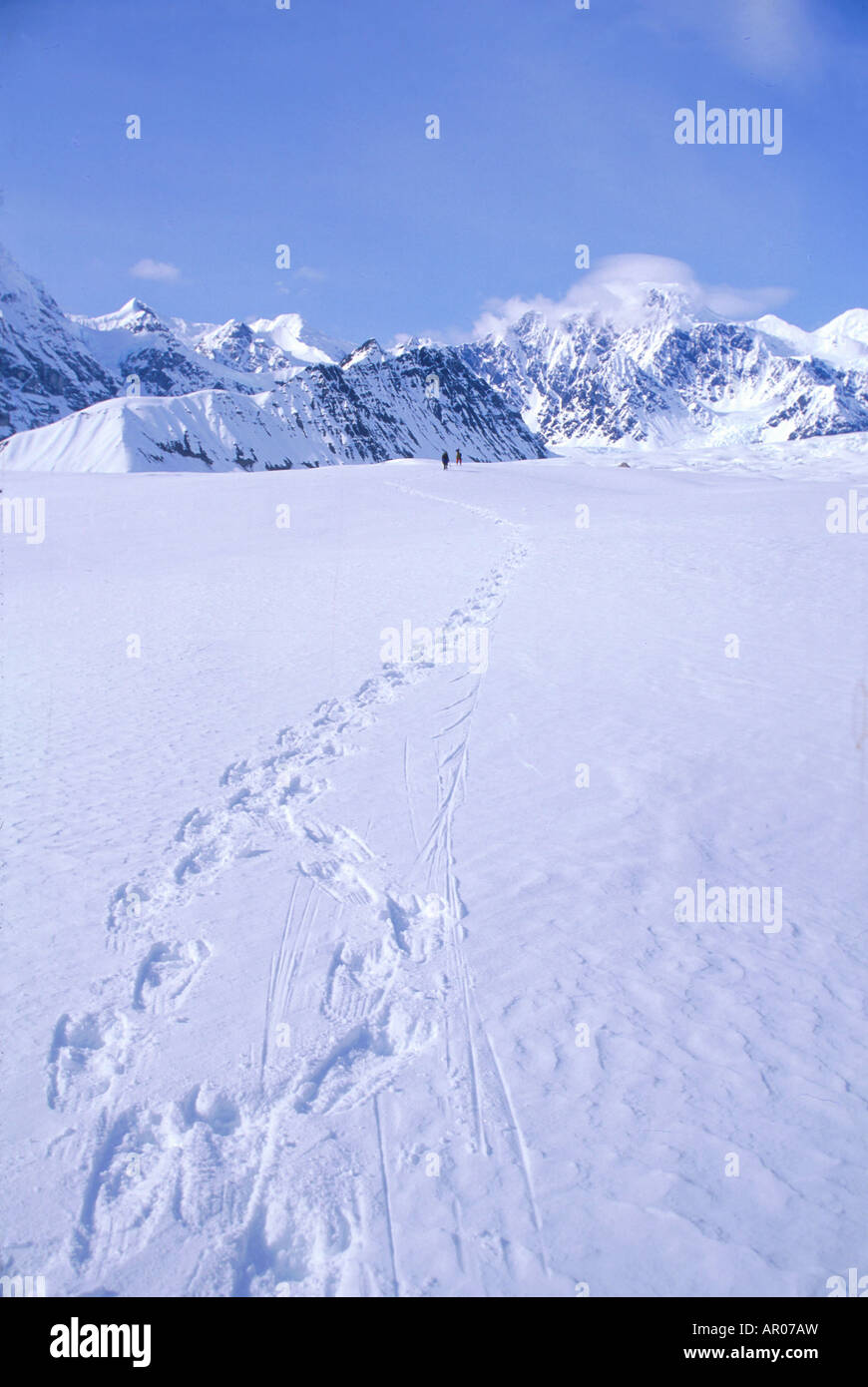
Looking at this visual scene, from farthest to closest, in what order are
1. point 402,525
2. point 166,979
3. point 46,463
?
point 46,463 < point 402,525 < point 166,979

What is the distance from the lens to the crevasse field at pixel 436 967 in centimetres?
337

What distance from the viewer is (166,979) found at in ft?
15.9

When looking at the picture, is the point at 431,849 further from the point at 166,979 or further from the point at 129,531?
the point at 129,531

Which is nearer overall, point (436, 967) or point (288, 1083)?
point (288, 1083)

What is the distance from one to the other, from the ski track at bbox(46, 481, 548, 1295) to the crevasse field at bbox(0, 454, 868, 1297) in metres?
0.02

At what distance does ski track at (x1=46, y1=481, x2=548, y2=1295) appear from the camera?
10.9 feet

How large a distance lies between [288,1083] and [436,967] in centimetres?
126

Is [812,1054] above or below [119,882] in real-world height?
below

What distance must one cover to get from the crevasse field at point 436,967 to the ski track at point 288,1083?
0.06 ft

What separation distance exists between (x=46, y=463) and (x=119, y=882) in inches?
5692

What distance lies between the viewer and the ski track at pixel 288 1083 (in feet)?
10.9

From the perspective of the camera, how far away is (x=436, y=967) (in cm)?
498
